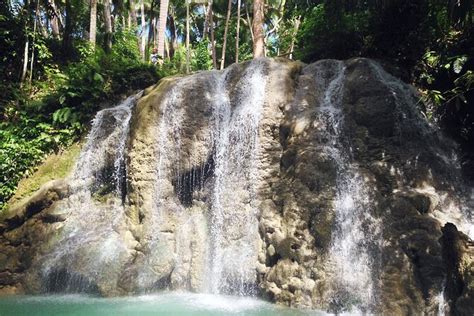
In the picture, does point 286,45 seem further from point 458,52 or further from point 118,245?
point 118,245

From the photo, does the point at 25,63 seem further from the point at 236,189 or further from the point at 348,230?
the point at 348,230

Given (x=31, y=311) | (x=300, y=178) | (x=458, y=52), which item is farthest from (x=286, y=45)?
(x=31, y=311)

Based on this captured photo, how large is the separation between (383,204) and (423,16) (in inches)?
283

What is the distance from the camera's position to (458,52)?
1050cm

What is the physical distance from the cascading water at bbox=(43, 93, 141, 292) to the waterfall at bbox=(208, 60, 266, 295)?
231 cm

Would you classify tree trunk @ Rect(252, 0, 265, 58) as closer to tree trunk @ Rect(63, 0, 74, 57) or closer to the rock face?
the rock face

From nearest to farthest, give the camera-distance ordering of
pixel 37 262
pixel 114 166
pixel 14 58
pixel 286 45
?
1. pixel 37 262
2. pixel 114 166
3. pixel 14 58
4. pixel 286 45

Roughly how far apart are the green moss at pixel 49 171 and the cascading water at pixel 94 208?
0.49 metres

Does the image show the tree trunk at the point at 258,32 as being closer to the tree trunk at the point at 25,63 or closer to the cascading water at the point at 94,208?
the cascading water at the point at 94,208

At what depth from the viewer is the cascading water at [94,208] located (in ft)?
31.3

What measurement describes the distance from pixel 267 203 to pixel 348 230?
70.7 inches

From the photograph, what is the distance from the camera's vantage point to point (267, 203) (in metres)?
9.09

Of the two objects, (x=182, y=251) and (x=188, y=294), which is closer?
(x=188, y=294)

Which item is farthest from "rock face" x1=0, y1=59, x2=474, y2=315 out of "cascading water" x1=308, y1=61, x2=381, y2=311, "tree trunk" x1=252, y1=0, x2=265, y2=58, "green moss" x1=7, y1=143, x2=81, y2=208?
"tree trunk" x1=252, y1=0, x2=265, y2=58
